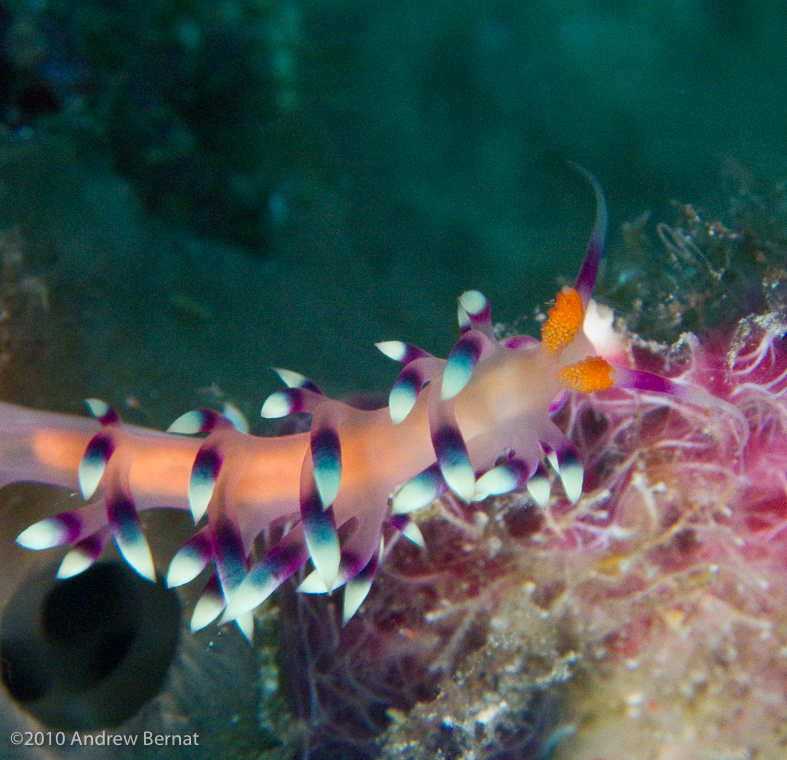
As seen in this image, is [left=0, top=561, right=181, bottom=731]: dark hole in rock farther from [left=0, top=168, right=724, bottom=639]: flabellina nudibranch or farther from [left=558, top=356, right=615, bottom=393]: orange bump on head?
[left=558, top=356, right=615, bottom=393]: orange bump on head

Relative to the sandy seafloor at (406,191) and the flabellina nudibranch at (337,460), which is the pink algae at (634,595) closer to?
the flabellina nudibranch at (337,460)

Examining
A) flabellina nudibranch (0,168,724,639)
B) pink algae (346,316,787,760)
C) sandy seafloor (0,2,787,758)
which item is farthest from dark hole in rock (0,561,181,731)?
pink algae (346,316,787,760)

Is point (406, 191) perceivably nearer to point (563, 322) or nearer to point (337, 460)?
point (563, 322)

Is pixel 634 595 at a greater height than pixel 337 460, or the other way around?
pixel 337 460

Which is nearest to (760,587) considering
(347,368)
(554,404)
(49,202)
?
(554,404)

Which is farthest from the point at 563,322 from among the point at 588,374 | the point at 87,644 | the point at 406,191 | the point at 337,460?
the point at 87,644
